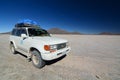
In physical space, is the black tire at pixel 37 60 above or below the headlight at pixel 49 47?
below

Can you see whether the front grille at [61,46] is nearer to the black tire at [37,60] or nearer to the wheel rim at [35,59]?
the black tire at [37,60]

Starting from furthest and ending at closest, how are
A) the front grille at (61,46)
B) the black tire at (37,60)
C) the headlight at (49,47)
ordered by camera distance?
the front grille at (61,46) < the black tire at (37,60) < the headlight at (49,47)

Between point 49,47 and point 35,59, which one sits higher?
point 49,47

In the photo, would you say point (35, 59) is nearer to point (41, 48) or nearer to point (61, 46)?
point (41, 48)

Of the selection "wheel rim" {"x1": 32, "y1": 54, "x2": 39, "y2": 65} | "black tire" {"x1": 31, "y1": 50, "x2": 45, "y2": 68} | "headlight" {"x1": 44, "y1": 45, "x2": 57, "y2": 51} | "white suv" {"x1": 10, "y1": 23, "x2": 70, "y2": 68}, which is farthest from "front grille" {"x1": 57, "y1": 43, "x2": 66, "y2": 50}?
"wheel rim" {"x1": 32, "y1": 54, "x2": 39, "y2": 65}

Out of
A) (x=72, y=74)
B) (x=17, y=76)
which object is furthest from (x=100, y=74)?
(x=17, y=76)

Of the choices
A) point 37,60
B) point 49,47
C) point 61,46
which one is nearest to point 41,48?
point 49,47

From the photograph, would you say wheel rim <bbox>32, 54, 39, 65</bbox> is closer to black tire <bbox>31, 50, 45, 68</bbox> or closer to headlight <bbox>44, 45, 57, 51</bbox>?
black tire <bbox>31, 50, 45, 68</bbox>

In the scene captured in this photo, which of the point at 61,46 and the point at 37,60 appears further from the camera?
the point at 61,46

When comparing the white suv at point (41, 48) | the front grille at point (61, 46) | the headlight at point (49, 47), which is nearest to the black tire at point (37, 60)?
the white suv at point (41, 48)

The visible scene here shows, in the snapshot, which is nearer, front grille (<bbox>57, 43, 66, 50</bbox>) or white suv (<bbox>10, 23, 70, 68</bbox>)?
white suv (<bbox>10, 23, 70, 68</bbox>)

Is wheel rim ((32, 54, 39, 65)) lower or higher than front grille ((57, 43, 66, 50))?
lower

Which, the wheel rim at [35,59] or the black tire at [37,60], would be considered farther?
the wheel rim at [35,59]

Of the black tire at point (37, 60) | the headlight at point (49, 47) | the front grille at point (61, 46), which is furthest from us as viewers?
the front grille at point (61, 46)
